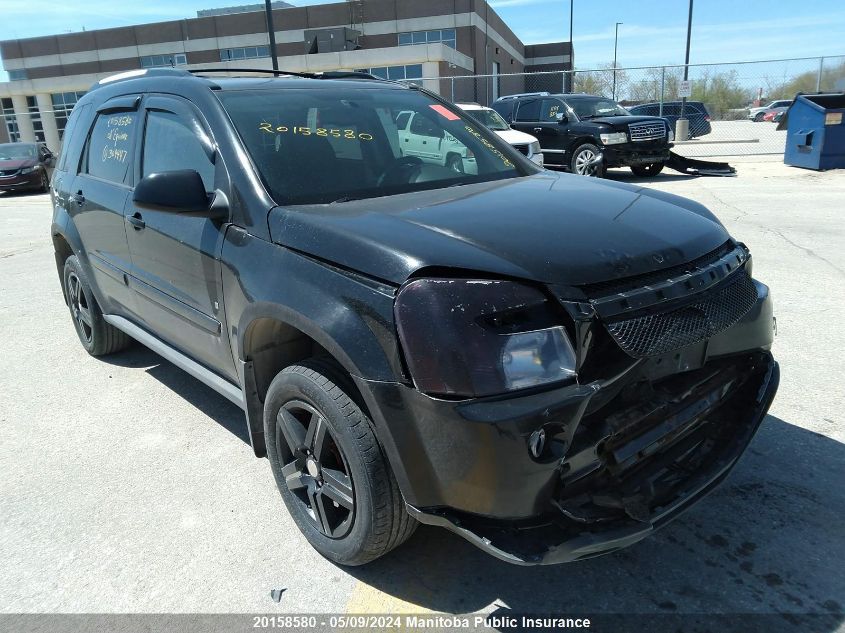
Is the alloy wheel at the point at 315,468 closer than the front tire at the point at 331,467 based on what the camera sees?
No

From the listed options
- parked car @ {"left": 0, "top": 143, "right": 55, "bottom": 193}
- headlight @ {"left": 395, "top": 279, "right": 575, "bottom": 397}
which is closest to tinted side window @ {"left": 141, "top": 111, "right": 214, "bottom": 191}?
headlight @ {"left": 395, "top": 279, "right": 575, "bottom": 397}

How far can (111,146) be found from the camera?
4.02m

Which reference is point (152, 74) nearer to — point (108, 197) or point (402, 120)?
point (108, 197)

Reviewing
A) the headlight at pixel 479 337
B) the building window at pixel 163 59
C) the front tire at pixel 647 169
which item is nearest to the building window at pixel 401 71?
the building window at pixel 163 59

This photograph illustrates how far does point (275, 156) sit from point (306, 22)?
48.8 metres

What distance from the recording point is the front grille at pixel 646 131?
1372 centimetres

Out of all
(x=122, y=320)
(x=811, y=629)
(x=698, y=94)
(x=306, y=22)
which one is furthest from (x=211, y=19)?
(x=811, y=629)

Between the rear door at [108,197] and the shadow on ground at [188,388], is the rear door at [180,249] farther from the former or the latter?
the shadow on ground at [188,388]

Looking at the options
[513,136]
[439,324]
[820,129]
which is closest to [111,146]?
[439,324]

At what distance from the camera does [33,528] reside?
294 centimetres

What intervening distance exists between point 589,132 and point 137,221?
39.9 feet

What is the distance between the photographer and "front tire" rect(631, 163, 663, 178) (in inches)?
583

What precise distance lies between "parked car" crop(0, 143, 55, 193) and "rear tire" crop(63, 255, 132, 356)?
Answer: 52.9 ft

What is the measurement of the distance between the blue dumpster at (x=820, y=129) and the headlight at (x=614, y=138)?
4.41m
